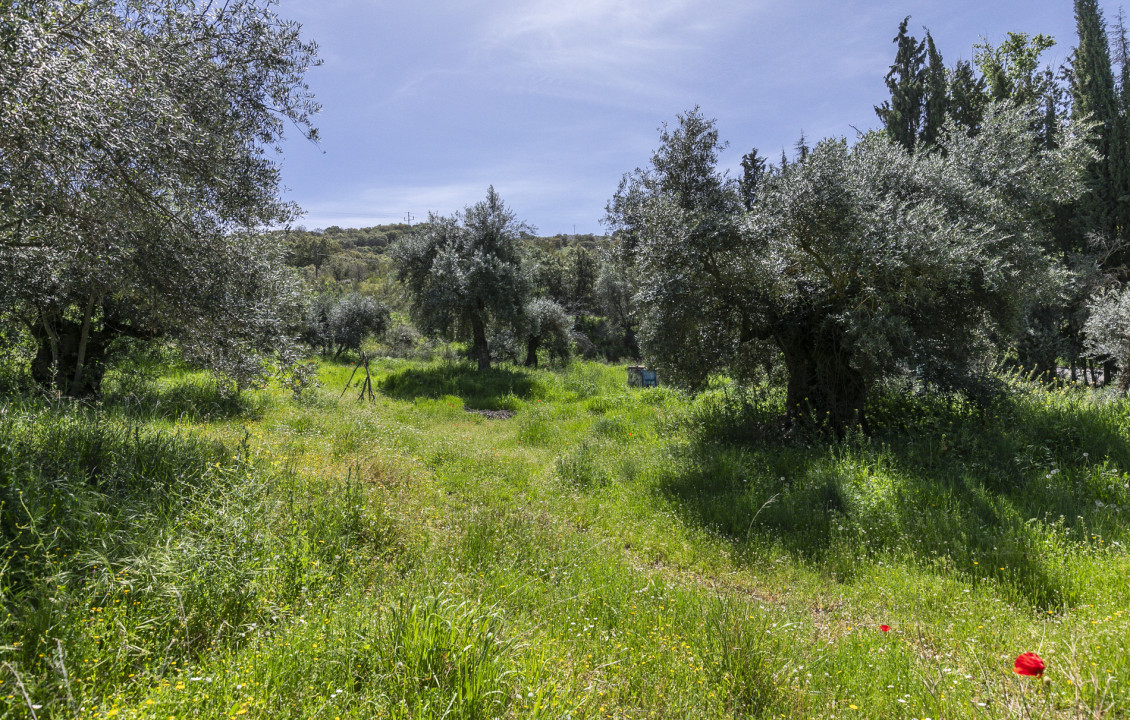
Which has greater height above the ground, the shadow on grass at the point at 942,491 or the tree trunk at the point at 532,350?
the tree trunk at the point at 532,350

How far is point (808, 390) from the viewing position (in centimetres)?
940

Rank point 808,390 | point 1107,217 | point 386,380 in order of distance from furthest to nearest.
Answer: point 1107,217 < point 386,380 < point 808,390

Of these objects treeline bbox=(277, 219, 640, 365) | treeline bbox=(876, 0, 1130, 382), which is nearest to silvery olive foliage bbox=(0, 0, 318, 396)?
treeline bbox=(277, 219, 640, 365)

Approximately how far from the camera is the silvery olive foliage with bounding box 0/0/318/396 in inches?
154

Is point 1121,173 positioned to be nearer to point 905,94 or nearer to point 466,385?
point 905,94

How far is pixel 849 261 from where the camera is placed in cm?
757

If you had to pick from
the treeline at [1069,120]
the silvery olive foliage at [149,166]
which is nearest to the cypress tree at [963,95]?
the treeline at [1069,120]

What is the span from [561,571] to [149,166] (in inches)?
218

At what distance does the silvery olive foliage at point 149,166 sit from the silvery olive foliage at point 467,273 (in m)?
11.9

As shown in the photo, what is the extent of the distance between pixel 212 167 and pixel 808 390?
955cm

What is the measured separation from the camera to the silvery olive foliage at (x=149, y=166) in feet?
12.8

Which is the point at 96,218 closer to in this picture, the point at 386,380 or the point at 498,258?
the point at 386,380

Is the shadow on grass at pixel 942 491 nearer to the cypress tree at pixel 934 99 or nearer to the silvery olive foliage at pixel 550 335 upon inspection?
the silvery olive foliage at pixel 550 335

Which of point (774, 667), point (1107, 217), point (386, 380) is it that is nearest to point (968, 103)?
point (1107, 217)
